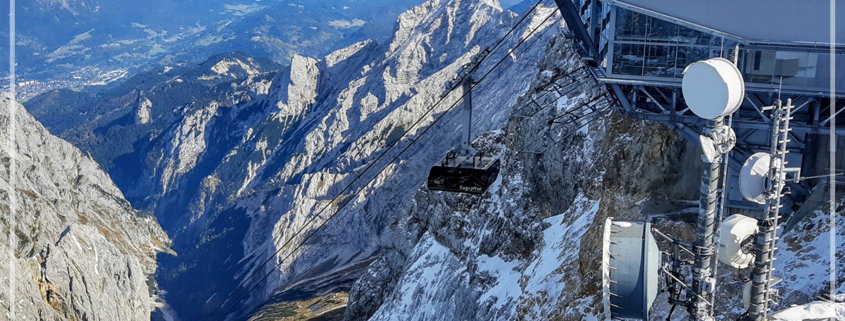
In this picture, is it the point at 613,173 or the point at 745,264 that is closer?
the point at 745,264


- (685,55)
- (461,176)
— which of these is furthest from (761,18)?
(461,176)

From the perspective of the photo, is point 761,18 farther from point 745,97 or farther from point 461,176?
point 461,176

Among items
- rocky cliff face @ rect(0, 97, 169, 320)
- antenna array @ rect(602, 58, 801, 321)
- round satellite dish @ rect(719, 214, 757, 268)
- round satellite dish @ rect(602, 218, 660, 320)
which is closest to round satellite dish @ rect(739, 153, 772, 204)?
antenna array @ rect(602, 58, 801, 321)

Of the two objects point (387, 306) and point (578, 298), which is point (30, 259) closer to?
point (387, 306)

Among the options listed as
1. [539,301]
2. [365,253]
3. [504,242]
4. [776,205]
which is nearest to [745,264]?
[776,205]

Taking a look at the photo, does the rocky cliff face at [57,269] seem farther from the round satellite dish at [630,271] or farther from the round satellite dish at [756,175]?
the round satellite dish at [756,175]

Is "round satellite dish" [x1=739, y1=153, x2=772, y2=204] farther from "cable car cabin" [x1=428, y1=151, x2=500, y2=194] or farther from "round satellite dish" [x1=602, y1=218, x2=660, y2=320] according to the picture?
"cable car cabin" [x1=428, y1=151, x2=500, y2=194]

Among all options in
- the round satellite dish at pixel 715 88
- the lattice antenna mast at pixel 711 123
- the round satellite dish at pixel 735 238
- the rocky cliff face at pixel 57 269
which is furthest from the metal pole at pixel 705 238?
the rocky cliff face at pixel 57 269
